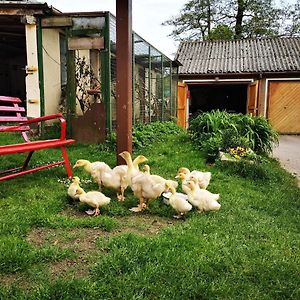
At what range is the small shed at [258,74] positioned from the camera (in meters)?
16.1

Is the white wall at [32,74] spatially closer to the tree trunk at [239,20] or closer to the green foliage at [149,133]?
the green foliage at [149,133]

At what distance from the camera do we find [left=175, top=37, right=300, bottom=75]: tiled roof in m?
16.8

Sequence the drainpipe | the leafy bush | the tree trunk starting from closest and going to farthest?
the leafy bush
the drainpipe
the tree trunk

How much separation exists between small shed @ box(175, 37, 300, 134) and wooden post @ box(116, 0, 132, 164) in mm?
10595

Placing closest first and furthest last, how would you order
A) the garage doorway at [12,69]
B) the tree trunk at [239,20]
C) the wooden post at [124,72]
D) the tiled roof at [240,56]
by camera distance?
the wooden post at [124,72]
the garage doorway at [12,69]
the tiled roof at [240,56]
the tree trunk at [239,20]

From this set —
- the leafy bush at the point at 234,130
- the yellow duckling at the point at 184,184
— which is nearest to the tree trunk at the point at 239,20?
the leafy bush at the point at 234,130

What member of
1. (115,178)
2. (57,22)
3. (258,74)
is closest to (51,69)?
(57,22)

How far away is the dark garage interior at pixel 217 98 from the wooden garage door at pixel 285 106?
455 cm

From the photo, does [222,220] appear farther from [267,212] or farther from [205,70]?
[205,70]

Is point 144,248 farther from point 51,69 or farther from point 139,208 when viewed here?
point 51,69

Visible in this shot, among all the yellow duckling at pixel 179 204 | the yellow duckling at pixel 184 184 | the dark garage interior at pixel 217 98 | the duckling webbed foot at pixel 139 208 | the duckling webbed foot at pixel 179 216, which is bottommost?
the duckling webbed foot at pixel 179 216

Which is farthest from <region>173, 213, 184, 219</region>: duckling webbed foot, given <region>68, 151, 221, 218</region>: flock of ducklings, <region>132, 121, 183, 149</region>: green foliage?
<region>132, 121, 183, 149</region>: green foliage

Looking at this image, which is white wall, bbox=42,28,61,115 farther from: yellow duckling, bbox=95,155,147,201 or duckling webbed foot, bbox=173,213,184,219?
duckling webbed foot, bbox=173,213,184,219

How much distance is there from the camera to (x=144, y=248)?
8.64ft
